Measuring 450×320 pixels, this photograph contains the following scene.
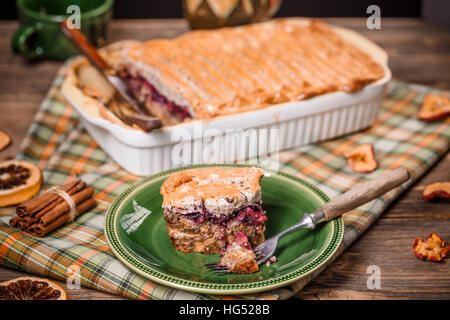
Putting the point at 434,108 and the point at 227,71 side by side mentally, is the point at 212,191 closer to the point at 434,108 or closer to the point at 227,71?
the point at 227,71

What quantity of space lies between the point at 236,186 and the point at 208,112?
563mm

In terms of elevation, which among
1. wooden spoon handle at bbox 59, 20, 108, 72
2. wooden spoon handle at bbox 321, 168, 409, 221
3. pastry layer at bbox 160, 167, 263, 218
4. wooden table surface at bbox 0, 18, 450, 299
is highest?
wooden spoon handle at bbox 59, 20, 108, 72

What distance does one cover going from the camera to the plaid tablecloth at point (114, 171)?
6.09 ft

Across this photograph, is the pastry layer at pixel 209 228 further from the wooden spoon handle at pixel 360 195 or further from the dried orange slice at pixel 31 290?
the dried orange slice at pixel 31 290

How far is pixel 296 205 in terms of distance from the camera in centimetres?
205

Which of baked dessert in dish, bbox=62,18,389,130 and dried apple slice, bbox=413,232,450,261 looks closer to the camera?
dried apple slice, bbox=413,232,450,261

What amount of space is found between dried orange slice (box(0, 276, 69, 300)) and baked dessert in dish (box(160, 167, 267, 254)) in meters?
0.38

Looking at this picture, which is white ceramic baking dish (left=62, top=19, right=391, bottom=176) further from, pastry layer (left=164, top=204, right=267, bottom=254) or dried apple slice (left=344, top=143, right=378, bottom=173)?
pastry layer (left=164, top=204, right=267, bottom=254)

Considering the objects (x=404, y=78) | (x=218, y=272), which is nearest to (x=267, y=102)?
(x=218, y=272)

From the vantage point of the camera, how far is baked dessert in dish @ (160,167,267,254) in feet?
5.99

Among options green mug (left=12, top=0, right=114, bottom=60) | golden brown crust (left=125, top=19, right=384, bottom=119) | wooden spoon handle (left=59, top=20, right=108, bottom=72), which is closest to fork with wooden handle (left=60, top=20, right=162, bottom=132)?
wooden spoon handle (left=59, top=20, right=108, bottom=72)

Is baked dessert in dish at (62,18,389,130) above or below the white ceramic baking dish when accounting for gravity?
above

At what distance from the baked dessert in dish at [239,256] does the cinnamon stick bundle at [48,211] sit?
596 millimetres

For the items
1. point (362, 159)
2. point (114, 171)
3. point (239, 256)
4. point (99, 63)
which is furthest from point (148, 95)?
point (239, 256)
